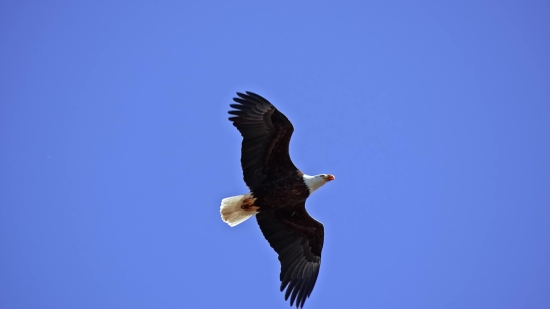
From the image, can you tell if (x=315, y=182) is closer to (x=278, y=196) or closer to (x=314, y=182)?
(x=314, y=182)

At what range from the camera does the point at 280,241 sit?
55.5 feet

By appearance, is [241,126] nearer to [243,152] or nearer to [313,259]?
[243,152]

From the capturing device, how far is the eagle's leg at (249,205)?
16359 millimetres

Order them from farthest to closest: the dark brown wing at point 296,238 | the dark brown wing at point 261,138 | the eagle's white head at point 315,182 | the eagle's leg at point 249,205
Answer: the dark brown wing at point 296,238 < the eagle's leg at point 249,205 < the eagle's white head at point 315,182 < the dark brown wing at point 261,138

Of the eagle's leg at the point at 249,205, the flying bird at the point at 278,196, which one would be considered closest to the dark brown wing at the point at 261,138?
the flying bird at the point at 278,196

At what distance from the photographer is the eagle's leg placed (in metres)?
16.4

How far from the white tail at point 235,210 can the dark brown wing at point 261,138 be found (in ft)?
1.05

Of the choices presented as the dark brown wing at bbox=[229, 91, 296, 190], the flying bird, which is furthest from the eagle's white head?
the dark brown wing at bbox=[229, 91, 296, 190]

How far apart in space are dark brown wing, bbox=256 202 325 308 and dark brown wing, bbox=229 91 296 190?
1052 mm

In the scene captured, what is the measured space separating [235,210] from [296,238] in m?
1.48

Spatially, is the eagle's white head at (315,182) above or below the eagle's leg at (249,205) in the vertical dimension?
above

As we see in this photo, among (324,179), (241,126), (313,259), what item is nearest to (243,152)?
(241,126)

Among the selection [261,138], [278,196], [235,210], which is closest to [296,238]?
[278,196]

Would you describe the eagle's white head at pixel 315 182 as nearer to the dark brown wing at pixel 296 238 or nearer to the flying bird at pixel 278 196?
the flying bird at pixel 278 196
